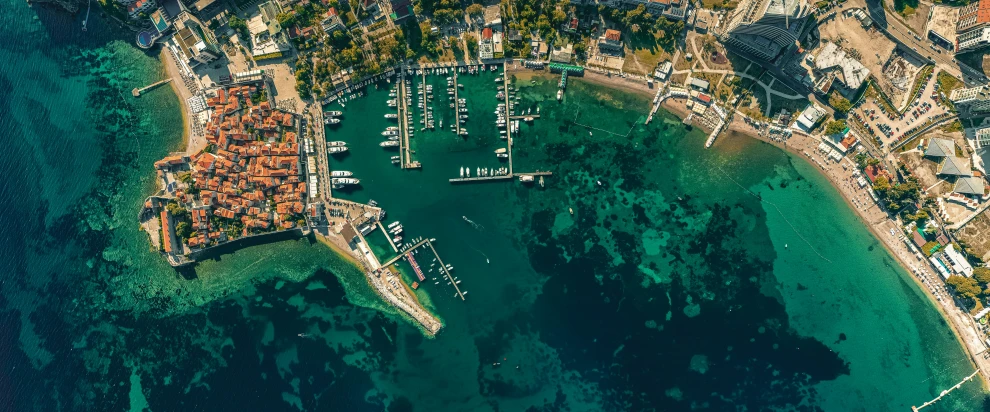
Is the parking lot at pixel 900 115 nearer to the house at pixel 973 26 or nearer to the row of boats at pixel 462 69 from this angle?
the house at pixel 973 26

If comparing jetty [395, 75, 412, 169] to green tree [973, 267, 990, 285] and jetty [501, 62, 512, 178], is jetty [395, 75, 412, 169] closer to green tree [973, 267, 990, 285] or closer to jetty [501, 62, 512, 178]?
jetty [501, 62, 512, 178]

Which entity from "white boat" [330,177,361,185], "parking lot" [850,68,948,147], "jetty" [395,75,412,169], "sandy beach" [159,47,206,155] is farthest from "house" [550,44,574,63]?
"sandy beach" [159,47,206,155]

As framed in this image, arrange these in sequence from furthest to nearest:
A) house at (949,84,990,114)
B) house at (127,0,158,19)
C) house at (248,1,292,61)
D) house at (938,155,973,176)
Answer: house at (127,0,158,19) < house at (248,1,292,61) < house at (938,155,973,176) < house at (949,84,990,114)

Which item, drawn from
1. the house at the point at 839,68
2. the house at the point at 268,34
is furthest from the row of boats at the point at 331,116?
the house at the point at 839,68

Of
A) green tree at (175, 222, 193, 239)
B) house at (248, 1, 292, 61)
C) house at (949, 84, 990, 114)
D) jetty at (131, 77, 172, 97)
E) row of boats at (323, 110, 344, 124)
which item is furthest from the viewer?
jetty at (131, 77, 172, 97)

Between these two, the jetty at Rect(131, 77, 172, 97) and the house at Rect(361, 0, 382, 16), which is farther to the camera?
the jetty at Rect(131, 77, 172, 97)

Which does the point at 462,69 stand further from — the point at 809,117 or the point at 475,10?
the point at 809,117

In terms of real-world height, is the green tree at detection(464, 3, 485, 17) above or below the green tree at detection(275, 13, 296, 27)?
above
